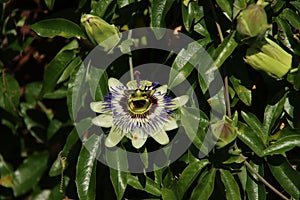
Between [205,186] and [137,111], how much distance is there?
28cm

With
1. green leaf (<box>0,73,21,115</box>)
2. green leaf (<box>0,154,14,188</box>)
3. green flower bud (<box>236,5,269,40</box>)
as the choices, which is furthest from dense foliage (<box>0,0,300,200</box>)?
green leaf (<box>0,154,14,188</box>)

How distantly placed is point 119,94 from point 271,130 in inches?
17.3

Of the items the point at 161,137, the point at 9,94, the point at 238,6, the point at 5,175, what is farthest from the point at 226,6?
the point at 5,175

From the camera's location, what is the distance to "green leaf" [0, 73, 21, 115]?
6.37 ft

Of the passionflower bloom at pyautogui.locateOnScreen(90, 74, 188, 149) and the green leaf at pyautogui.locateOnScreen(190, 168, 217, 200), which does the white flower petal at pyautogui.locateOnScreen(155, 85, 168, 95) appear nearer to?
the passionflower bloom at pyautogui.locateOnScreen(90, 74, 188, 149)

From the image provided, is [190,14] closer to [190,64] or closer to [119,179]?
[190,64]

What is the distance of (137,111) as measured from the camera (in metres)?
1.62

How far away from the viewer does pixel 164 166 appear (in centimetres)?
165

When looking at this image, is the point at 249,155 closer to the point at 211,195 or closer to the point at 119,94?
the point at 211,195

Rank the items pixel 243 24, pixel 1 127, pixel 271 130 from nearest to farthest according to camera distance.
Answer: pixel 243 24 → pixel 271 130 → pixel 1 127

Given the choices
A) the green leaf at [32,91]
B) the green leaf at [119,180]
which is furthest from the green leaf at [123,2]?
the green leaf at [32,91]

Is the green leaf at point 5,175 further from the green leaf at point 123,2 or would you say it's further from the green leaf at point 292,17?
the green leaf at point 292,17

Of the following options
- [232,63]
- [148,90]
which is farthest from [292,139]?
[148,90]

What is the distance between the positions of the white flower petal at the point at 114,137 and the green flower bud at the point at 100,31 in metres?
0.23
